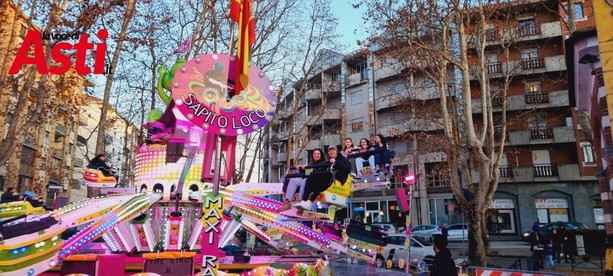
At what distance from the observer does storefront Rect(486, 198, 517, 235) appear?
34.1m

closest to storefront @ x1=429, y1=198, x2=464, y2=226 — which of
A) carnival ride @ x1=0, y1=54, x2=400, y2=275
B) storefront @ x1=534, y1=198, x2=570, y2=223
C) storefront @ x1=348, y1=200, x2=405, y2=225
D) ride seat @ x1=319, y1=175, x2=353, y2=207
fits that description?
storefront @ x1=348, y1=200, x2=405, y2=225

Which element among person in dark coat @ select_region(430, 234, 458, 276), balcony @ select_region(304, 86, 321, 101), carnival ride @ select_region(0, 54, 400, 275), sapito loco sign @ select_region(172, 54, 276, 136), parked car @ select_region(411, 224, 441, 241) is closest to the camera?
sapito loco sign @ select_region(172, 54, 276, 136)

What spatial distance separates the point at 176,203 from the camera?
30.3 feet

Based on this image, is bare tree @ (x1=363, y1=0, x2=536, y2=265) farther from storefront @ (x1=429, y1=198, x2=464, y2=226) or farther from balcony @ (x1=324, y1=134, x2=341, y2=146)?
balcony @ (x1=324, y1=134, x2=341, y2=146)

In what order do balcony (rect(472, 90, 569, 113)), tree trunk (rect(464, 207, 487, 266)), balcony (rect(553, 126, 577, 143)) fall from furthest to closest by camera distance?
1. balcony (rect(472, 90, 569, 113))
2. balcony (rect(553, 126, 577, 143))
3. tree trunk (rect(464, 207, 487, 266))

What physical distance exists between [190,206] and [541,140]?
3184cm

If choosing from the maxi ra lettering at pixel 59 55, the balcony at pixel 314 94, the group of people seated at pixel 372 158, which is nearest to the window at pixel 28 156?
the maxi ra lettering at pixel 59 55

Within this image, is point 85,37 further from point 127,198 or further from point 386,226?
point 386,226

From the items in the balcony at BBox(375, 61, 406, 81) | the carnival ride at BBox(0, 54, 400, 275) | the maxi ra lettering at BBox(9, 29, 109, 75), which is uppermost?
the balcony at BBox(375, 61, 406, 81)

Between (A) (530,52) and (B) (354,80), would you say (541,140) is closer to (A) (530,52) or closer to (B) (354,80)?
(A) (530,52)

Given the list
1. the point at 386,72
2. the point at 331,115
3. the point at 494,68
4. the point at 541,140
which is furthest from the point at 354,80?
the point at 541,140

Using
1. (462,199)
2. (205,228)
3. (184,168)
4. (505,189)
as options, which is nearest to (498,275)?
(205,228)

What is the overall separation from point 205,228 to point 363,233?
5829 millimetres

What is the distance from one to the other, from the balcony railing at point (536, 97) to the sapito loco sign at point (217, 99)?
33104mm
